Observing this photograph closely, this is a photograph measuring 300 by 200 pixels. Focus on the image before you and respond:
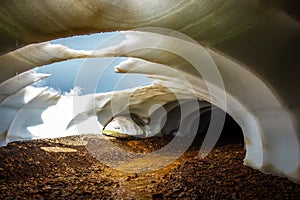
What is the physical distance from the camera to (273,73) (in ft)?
6.84

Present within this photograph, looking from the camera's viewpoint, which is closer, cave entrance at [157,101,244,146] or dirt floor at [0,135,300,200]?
dirt floor at [0,135,300,200]

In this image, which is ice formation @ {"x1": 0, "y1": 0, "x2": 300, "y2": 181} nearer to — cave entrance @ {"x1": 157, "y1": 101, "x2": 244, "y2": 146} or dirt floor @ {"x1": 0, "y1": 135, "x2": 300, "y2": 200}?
dirt floor @ {"x1": 0, "y1": 135, "x2": 300, "y2": 200}

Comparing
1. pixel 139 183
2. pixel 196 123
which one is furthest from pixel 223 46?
pixel 196 123

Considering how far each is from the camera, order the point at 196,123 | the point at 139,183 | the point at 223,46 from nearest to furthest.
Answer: the point at 223,46
the point at 139,183
the point at 196,123

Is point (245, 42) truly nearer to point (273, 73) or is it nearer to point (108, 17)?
point (273, 73)

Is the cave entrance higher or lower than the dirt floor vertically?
higher

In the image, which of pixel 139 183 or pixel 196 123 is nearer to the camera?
pixel 139 183

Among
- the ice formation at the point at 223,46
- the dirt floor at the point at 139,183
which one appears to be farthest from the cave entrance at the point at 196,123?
the ice formation at the point at 223,46

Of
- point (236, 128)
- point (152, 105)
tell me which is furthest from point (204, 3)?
point (236, 128)

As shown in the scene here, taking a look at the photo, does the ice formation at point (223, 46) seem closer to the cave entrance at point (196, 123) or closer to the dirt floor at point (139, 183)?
the dirt floor at point (139, 183)

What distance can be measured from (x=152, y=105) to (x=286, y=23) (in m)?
7.00

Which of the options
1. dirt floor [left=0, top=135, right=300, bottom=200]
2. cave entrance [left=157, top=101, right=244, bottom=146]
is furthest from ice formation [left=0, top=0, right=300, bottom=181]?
cave entrance [left=157, top=101, right=244, bottom=146]

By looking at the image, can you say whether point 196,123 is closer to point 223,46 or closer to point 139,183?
point 139,183

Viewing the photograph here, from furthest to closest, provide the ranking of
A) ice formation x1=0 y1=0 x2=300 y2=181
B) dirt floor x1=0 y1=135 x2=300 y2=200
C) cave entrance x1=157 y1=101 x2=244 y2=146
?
cave entrance x1=157 y1=101 x2=244 y2=146, dirt floor x1=0 y1=135 x2=300 y2=200, ice formation x1=0 y1=0 x2=300 y2=181
